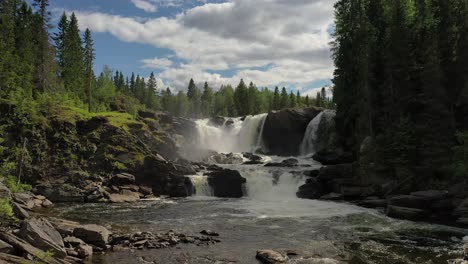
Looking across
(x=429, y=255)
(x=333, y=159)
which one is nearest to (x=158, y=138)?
(x=333, y=159)

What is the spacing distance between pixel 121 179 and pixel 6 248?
33.8 meters

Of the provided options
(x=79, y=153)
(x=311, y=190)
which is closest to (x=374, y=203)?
(x=311, y=190)

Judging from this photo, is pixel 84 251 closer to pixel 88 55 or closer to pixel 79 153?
pixel 79 153

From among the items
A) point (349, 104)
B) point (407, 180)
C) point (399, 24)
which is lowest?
point (407, 180)

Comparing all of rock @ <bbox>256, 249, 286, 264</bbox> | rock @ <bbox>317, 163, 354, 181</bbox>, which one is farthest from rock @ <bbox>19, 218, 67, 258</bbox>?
rock @ <bbox>317, 163, 354, 181</bbox>

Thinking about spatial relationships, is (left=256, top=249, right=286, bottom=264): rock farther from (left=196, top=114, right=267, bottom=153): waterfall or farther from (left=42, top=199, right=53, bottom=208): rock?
(left=196, top=114, right=267, bottom=153): waterfall

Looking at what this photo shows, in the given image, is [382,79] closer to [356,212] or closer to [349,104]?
[349,104]

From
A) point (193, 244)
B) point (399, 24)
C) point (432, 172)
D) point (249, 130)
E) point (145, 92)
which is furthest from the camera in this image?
point (145, 92)

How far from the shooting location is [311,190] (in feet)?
154

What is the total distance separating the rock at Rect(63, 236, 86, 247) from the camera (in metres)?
20.9

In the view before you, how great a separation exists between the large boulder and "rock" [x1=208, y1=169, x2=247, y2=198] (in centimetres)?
2720

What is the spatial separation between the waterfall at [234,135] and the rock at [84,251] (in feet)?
207

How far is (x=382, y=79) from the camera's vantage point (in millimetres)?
52688

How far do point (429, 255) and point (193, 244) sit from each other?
13.4m
